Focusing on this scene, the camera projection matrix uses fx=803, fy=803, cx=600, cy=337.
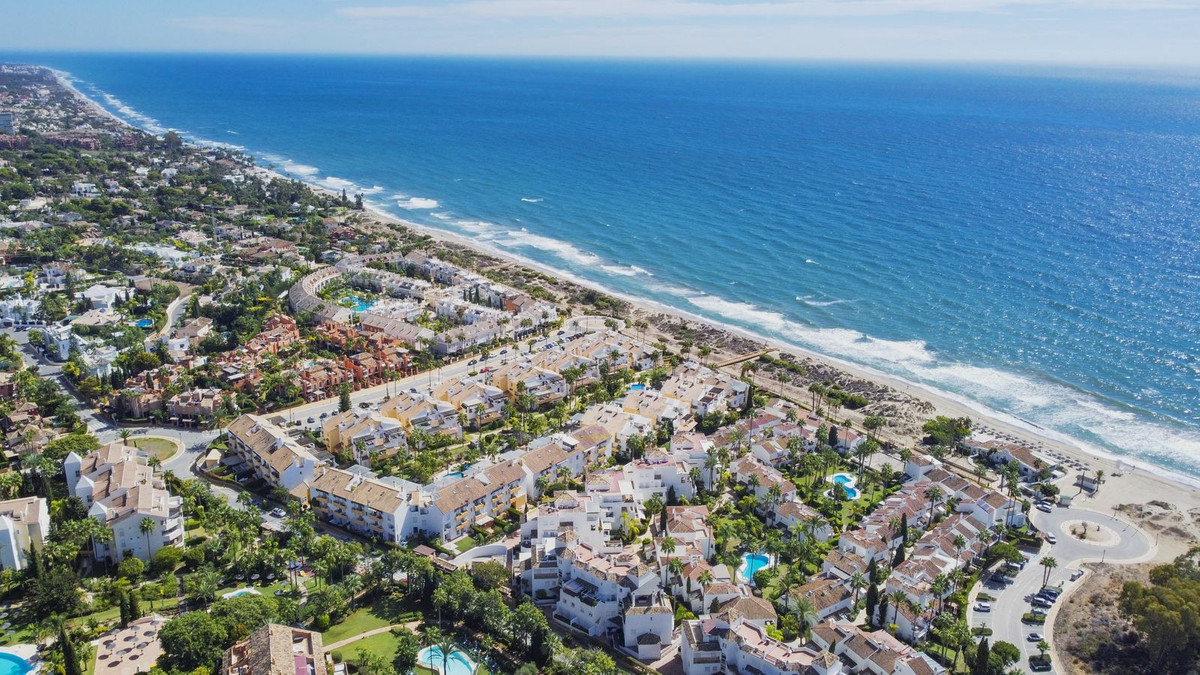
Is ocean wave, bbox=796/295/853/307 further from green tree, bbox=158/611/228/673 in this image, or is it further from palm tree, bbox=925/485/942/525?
green tree, bbox=158/611/228/673

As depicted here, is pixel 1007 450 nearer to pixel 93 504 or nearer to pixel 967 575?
pixel 967 575

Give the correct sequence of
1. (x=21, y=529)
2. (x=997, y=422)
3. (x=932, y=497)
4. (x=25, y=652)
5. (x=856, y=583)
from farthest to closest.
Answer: (x=997, y=422) < (x=932, y=497) < (x=21, y=529) < (x=856, y=583) < (x=25, y=652)

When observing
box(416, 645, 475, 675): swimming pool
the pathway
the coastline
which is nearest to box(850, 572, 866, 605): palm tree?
the coastline

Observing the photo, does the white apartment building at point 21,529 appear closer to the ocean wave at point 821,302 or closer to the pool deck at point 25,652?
the pool deck at point 25,652

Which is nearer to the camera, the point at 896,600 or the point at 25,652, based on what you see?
the point at 25,652

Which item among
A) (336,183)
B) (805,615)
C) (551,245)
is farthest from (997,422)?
(336,183)

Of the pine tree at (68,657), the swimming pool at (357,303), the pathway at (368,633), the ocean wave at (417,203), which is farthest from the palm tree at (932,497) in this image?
the ocean wave at (417,203)

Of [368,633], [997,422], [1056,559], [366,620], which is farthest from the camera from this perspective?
[997,422]

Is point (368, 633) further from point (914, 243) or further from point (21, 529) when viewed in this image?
point (914, 243)
